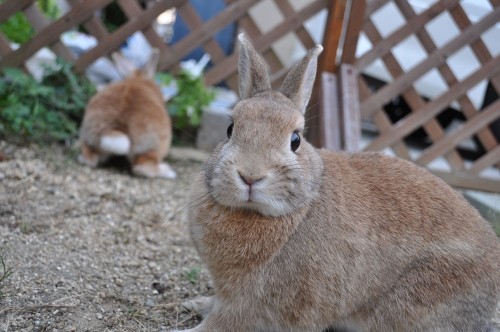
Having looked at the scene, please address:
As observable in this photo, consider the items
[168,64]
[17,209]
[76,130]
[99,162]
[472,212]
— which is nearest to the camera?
[472,212]

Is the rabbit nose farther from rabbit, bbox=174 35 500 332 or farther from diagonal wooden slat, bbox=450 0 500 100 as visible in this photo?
diagonal wooden slat, bbox=450 0 500 100

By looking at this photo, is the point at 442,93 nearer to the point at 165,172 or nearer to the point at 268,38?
the point at 268,38

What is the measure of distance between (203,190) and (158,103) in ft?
7.60

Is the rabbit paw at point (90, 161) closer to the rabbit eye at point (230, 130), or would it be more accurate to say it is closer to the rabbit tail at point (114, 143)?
the rabbit tail at point (114, 143)

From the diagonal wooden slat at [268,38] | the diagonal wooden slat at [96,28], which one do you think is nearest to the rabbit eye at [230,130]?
the diagonal wooden slat at [268,38]

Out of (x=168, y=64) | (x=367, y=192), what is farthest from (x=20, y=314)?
(x=168, y=64)

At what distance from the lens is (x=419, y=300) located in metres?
2.15

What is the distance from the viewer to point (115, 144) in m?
4.06

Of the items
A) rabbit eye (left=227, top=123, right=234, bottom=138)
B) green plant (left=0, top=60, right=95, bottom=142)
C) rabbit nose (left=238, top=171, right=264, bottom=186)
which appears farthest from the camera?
green plant (left=0, top=60, right=95, bottom=142)

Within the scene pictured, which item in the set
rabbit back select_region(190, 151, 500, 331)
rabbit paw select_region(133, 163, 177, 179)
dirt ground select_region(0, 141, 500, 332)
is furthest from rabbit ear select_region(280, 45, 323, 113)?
rabbit paw select_region(133, 163, 177, 179)

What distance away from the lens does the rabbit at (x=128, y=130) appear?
411 centimetres

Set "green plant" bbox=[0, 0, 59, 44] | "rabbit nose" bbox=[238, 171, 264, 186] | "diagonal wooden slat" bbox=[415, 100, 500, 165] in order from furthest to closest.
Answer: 1. "green plant" bbox=[0, 0, 59, 44]
2. "diagonal wooden slat" bbox=[415, 100, 500, 165]
3. "rabbit nose" bbox=[238, 171, 264, 186]

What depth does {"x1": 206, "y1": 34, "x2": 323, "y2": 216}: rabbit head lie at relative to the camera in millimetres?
1977

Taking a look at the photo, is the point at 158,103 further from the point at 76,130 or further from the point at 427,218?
the point at 427,218
